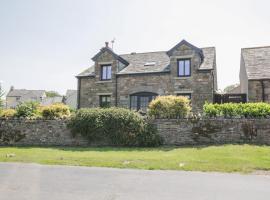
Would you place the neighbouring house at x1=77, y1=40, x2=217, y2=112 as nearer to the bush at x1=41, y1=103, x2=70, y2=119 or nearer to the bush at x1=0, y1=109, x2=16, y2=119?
the bush at x1=0, y1=109, x2=16, y2=119

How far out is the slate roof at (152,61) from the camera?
2611 cm

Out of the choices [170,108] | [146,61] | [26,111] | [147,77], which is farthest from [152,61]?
[26,111]

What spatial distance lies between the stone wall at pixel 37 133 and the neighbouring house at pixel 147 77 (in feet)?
29.5

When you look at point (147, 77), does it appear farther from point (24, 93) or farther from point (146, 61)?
point (24, 93)

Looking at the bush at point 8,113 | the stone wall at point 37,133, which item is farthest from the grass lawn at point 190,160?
the bush at point 8,113

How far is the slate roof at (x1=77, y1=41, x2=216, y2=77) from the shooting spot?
85.7 feet

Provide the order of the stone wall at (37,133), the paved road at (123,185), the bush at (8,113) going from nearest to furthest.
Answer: the paved road at (123,185)
the stone wall at (37,133)
the bush at (8,113)

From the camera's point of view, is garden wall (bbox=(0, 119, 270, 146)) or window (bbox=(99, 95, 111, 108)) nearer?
garden wall (bbox=(0, 119, 270, 146))

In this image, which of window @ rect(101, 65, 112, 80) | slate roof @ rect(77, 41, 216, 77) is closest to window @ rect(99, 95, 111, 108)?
window @ rect(101, 65, 112, 80)

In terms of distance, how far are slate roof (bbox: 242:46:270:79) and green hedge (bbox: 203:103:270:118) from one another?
688cm

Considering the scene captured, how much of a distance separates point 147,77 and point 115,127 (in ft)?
32.6

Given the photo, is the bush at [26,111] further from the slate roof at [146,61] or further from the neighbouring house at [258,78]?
the neighbouring house at [258,78]

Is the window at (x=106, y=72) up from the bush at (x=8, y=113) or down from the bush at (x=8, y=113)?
up

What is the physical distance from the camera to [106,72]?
2869 cm
